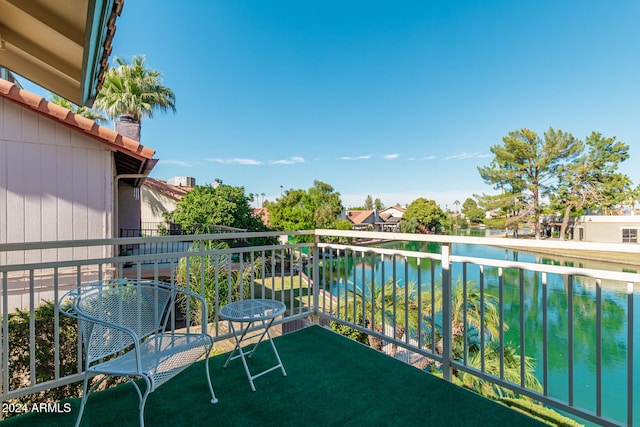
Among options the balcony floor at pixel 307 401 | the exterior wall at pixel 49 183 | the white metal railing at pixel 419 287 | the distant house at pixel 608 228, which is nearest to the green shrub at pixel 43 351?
the white metal railing at pixel 419 287

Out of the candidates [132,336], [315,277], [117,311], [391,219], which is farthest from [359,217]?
[132,336]

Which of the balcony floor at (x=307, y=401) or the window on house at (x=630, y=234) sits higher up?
the balcony floor at (x=307, y=401)

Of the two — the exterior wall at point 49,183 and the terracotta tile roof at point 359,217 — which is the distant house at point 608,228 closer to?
the exterior wall at point 49,183

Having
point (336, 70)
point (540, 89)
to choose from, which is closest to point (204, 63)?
point (336, 70)

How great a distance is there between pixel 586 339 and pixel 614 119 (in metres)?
24.7

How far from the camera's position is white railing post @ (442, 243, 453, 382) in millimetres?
2162

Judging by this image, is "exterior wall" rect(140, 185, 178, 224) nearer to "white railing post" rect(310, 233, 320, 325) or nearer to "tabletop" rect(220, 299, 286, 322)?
"white railing post" rect(310, 233, 320, 325)

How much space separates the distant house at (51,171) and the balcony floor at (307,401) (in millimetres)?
4107

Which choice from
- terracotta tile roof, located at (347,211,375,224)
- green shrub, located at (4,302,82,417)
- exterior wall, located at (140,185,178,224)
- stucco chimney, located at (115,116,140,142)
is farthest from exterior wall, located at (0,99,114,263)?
terracotta tile roof, located at (347,211,375,224)

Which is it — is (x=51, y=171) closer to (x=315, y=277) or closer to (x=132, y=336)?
→ (x=315, y=277)

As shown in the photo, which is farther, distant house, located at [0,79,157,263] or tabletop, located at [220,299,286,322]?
distant house, located at [0,79,157,263]

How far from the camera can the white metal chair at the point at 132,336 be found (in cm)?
144

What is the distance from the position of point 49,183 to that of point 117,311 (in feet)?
14.7

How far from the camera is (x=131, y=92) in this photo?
1176 cm
